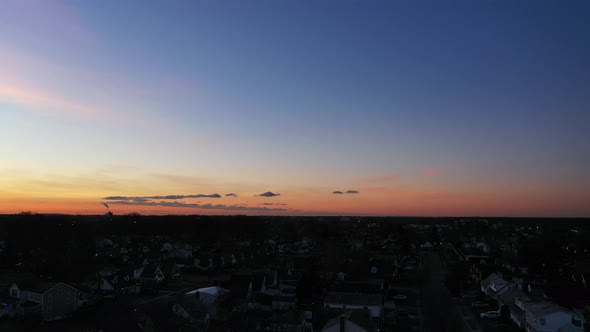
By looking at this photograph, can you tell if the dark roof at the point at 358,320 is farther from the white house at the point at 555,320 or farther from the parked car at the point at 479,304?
the parked car at the point at 479,304

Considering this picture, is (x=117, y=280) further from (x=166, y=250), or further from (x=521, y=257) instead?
(x=521, y=257)

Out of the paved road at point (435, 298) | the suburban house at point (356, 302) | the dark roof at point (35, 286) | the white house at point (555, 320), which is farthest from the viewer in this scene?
the dark roof at point (35, 286)

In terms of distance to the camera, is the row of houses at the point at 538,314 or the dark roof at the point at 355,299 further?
the dark roof at the point at 355,299

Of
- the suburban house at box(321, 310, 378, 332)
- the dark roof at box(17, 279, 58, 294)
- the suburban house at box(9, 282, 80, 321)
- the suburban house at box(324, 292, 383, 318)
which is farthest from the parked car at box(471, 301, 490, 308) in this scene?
the dark roof at box(17, 279, 58, 294)

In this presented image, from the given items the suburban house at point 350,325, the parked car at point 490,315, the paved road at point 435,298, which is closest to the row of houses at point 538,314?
the parked car at point 490,315

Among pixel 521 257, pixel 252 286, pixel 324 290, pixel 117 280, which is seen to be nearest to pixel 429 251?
pixel 521 257

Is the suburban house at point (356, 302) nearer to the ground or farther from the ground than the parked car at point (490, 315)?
farther from the ground

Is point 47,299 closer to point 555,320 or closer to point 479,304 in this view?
point 479,304

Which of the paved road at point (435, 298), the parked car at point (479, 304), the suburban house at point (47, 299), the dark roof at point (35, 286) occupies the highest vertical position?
the dark roof at point (35, 286)
